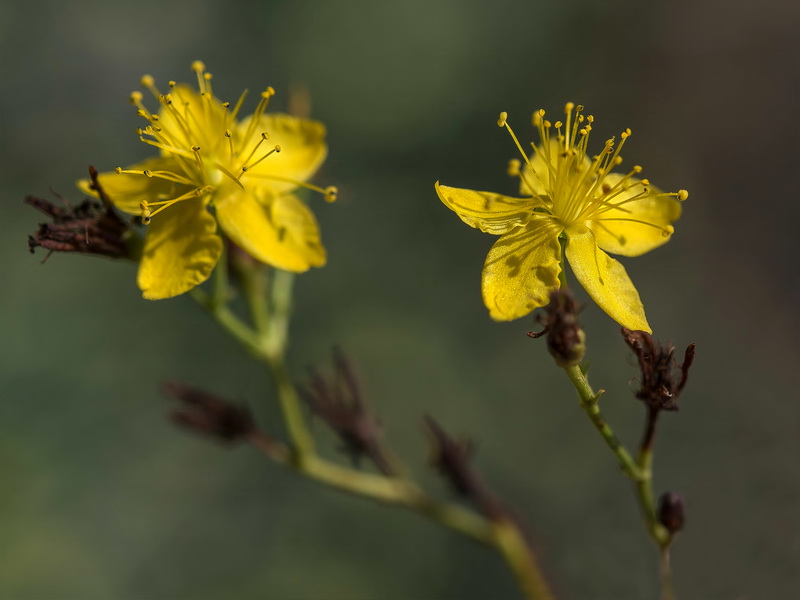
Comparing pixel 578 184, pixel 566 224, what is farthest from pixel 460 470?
pixel 578 184

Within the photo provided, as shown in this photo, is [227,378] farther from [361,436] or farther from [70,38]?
[70,38]

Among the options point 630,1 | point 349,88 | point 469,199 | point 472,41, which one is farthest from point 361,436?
point 630,1

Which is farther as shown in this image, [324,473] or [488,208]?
[324,473]

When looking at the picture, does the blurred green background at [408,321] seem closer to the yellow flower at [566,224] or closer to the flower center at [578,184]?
the yellow flower at [566,224]

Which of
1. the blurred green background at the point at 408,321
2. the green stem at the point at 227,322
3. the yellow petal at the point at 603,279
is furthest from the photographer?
the blurred green background at the point at 408,321

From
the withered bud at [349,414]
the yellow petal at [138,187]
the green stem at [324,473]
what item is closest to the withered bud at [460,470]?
the green stem at [324,473]

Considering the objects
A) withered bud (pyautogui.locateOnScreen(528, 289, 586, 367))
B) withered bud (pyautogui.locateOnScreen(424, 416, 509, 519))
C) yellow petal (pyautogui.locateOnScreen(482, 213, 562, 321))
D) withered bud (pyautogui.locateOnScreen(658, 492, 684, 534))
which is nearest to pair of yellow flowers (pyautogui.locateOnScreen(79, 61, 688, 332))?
yellow petal (pyautogui.locateOnScreen(482, 213, 562, 321))

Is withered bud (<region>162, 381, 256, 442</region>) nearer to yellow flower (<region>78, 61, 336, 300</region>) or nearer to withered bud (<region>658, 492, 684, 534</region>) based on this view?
yellow flower (<region>78, 61, 336, 300</region>)

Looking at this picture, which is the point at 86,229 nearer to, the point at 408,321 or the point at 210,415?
the point at 210,415
